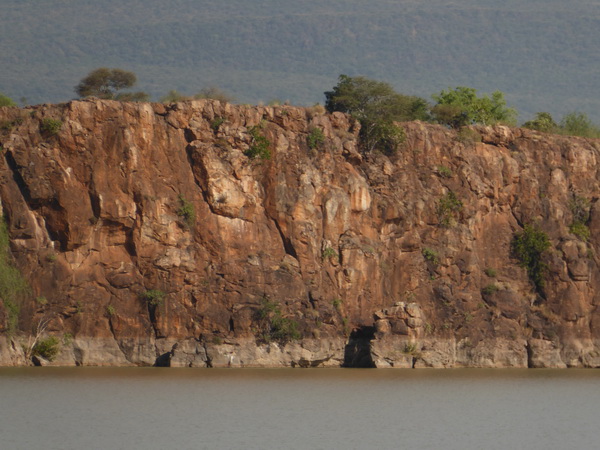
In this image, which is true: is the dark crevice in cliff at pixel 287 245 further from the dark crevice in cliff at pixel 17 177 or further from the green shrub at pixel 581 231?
the green shrub at pixel 581 231

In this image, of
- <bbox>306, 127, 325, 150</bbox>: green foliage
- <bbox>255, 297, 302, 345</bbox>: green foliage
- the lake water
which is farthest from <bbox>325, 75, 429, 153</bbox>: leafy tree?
the lake water

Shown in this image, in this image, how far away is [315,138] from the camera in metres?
61.6

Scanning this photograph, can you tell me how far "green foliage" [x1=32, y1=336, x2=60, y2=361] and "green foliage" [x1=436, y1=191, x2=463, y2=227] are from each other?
20354 millimetres

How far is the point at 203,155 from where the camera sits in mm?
58719

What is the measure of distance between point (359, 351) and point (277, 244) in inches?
243

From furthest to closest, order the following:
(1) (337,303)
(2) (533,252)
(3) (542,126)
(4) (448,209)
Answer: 1. (3) (542,126)
2. (2) (533,252)
3. (4) (448,209)
4. (1) (337,303)

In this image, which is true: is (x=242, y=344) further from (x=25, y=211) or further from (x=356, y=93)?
(x=356, y=93)

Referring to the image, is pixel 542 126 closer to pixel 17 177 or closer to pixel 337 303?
pixel 337 303

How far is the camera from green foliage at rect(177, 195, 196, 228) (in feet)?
190

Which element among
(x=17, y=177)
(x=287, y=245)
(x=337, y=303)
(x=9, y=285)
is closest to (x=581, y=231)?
(x=337, y=303)

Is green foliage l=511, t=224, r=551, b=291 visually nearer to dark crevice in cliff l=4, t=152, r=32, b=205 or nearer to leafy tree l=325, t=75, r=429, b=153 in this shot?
leafy tree l=325, t=75, r=429, b=153

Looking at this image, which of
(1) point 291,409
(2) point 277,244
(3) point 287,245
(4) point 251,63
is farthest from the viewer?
(4) point 251,63

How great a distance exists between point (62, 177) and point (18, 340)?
7.36 metres

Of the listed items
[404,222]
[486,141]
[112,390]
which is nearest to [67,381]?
[112,390]
